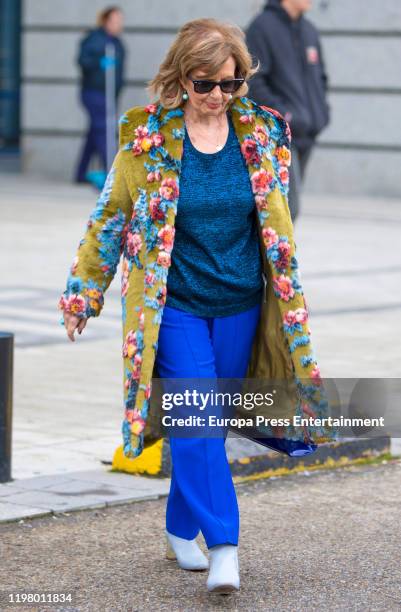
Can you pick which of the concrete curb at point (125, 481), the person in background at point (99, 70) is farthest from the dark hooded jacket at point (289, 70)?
the person in background at point (99, 70)

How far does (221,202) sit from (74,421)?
2.66 m

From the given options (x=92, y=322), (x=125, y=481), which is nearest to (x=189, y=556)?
(x=125, y=481)

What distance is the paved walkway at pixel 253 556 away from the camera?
451cm

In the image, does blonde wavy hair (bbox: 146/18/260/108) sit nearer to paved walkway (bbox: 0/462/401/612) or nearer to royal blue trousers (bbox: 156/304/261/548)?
royal blue trousers (bbox: 156/304/261/548)

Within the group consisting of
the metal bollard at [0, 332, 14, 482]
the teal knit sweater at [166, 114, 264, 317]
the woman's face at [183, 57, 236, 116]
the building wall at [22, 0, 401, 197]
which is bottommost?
the metal bollard at [0, 332, 14, 482]

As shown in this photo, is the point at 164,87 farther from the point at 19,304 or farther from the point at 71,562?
the point at 19,304

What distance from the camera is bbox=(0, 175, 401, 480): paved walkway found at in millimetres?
6809

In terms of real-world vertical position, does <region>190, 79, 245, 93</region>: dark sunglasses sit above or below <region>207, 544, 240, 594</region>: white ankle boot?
above

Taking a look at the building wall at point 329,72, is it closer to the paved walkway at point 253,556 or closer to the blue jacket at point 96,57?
the blue jacket at point 96,57

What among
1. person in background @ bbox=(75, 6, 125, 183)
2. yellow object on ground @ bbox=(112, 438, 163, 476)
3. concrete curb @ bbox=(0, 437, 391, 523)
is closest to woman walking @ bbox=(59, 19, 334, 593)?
concrete curb @ bbox=(0, 437, 391, 523)

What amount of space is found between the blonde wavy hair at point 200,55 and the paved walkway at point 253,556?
1.39 m

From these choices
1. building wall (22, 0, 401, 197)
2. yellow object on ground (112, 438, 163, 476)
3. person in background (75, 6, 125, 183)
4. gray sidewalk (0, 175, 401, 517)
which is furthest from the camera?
person in background (75, 6, 125, 183)

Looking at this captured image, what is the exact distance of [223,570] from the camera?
4.46 m

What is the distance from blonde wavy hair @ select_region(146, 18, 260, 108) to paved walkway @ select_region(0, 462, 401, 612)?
1.39 metres
